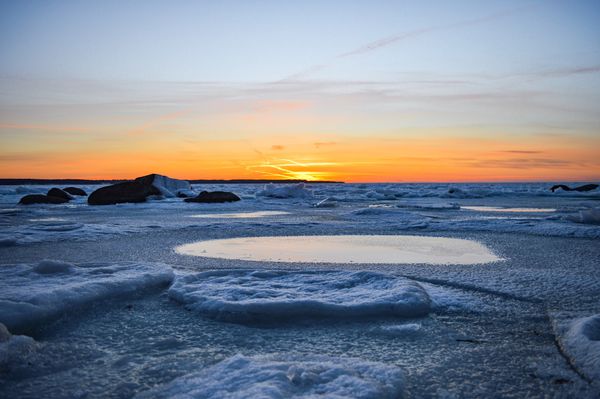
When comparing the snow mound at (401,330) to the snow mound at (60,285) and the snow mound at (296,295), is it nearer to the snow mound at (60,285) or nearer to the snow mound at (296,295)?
the snow mound at (296,295)

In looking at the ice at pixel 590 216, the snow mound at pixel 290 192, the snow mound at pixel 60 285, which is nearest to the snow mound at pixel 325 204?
the snow mound at pixel 290 192

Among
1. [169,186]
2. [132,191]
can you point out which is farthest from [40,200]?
[169,186]

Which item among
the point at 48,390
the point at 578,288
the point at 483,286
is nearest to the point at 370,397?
the point at 48,390

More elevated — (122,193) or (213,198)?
(122,193)

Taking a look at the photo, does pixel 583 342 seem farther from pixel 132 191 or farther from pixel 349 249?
pixel 132 191

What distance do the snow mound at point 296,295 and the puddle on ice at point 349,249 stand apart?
1.01 meters

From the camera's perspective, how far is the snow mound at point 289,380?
141cm

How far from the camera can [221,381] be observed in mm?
1483

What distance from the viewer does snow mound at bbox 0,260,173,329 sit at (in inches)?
82.9

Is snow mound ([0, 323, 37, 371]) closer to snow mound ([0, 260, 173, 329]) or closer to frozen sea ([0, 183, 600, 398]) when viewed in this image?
frozen sea ([0, 183, 600, 398])

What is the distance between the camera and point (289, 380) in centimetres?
150

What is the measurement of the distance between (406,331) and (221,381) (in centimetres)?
92

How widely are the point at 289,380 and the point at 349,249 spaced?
3.36 meters

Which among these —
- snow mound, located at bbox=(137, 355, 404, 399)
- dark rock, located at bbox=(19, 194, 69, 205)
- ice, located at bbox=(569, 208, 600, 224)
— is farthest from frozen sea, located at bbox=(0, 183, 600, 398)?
dark rock, located at bbox=(19, 194, 69, 205)
